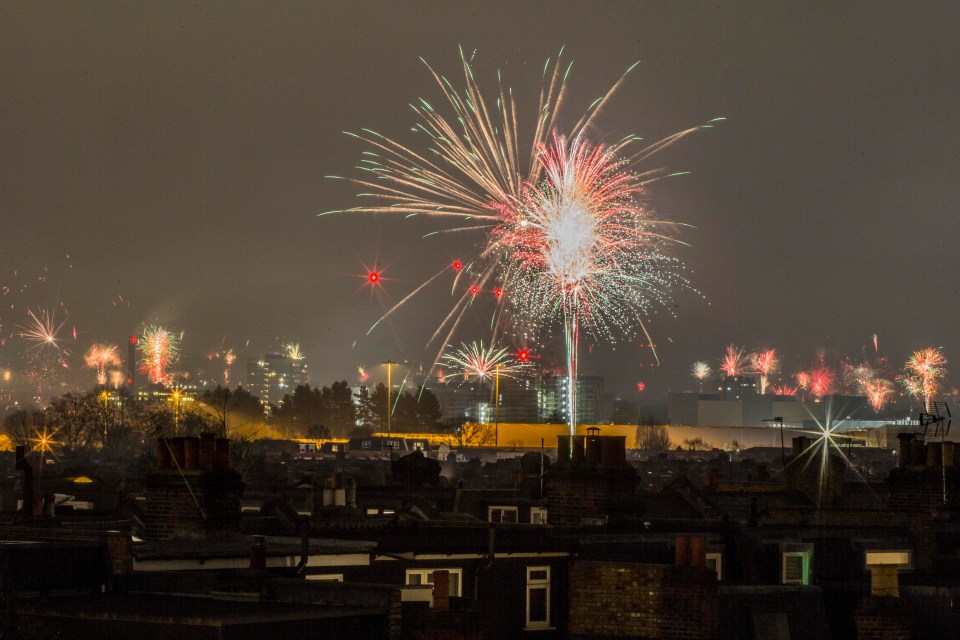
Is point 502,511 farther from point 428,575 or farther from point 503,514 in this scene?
point 428,575

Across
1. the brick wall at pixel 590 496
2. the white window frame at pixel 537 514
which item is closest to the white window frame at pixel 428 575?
the brick wall at pixel 590 496

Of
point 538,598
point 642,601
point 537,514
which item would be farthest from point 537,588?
point 537,514

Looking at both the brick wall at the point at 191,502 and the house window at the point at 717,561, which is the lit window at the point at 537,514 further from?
the brick wall at the point at 191,502

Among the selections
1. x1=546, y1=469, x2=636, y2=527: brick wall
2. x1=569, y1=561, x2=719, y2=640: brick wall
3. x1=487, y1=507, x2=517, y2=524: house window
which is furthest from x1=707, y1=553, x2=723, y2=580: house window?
x1=487, y1=507, x2=517, y2=524: house window

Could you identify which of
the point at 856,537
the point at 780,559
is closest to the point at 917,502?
the point at 856,537

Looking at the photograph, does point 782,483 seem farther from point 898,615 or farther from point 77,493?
point 898,615
